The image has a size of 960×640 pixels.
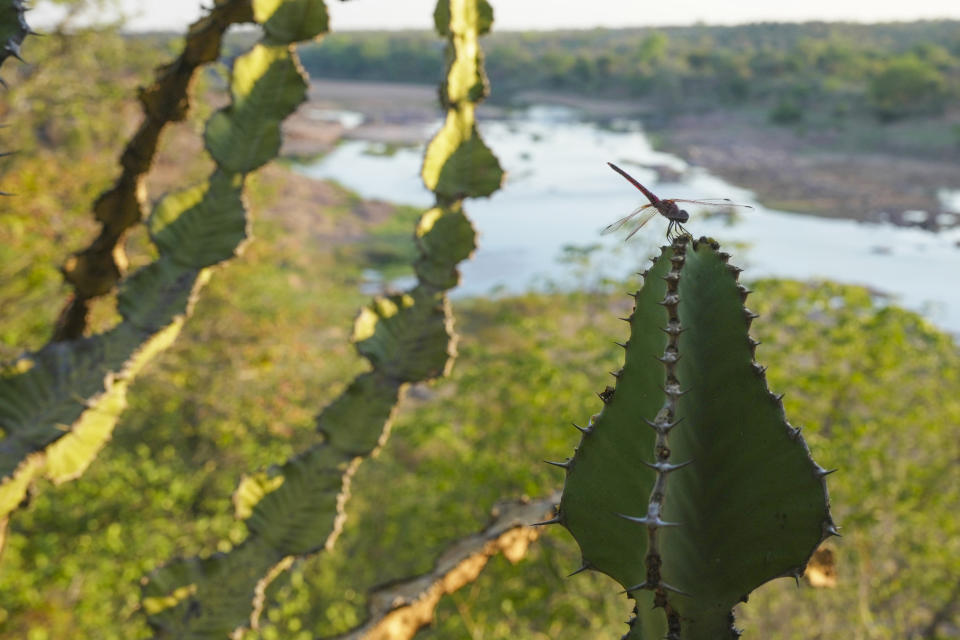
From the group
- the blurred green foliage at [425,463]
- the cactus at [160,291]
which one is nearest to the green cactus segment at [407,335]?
the cactus at [160,291]

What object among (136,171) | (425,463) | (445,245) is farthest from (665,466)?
(425,463)

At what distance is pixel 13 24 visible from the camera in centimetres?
164

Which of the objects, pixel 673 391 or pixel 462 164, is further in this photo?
pixel 462 164

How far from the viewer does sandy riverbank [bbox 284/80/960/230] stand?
3038 cm

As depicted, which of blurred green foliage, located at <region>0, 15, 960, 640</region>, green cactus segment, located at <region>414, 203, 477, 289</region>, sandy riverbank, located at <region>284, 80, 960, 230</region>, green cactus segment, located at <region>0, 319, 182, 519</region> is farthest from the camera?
sandy riverbank, located at <region>284, 80, 960, 230</region>

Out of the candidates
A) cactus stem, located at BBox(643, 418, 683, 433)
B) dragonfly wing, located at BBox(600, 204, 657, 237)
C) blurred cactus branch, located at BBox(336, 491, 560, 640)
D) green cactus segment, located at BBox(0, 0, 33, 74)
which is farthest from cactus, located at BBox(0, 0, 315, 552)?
cactus stem, located at BBox(643, 418, 683, 433)

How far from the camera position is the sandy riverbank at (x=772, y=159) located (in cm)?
3038

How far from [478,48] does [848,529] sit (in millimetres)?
7857

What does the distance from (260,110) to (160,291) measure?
0.59m

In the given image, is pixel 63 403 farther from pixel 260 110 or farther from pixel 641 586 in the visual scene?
pixel 641 586

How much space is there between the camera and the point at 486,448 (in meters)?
9.91

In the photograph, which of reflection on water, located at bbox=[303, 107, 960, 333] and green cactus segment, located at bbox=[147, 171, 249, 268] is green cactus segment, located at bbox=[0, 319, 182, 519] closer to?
green cactus segment, located at bbox=[147, 171, 249, 268]

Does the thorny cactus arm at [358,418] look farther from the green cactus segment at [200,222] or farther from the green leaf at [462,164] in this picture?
the green cactus segment at [200,222]

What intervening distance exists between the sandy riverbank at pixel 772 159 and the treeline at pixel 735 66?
202 centimetres
